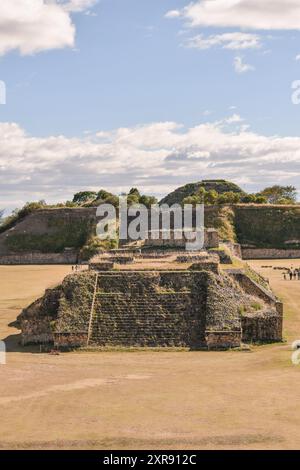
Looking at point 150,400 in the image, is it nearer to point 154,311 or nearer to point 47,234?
point 154,311

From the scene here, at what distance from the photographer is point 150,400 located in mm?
19250

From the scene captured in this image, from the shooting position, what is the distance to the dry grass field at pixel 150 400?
52.4 feet

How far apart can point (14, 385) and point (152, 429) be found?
6.73 metres

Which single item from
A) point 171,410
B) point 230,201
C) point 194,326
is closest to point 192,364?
point 194,326

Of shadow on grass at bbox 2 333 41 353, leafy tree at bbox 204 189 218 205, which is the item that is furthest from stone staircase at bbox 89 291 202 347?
leafy tree at bbox 204 189 218 205

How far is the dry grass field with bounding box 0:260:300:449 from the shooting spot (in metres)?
16.0

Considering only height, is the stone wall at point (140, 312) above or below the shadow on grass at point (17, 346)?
above

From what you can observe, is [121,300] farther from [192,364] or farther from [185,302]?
[192,364]

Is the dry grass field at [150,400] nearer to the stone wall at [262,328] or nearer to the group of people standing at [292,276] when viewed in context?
the stone wall at [262,328]

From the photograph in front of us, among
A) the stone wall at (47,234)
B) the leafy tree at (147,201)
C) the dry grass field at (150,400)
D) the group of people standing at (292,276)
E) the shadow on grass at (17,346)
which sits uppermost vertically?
the leafy tree at (147,201)

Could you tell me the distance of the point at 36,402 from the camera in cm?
1933

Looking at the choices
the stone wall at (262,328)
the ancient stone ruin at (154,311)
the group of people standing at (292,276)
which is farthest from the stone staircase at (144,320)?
the group of people standing at (292,276)

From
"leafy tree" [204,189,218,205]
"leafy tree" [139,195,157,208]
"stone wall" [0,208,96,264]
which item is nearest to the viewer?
"stone wall" [0,208,96,264]

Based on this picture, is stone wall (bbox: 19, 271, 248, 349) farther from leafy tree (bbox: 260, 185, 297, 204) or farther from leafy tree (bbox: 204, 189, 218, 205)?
leafy tree (bbox: 260, 185, 297, 204)
